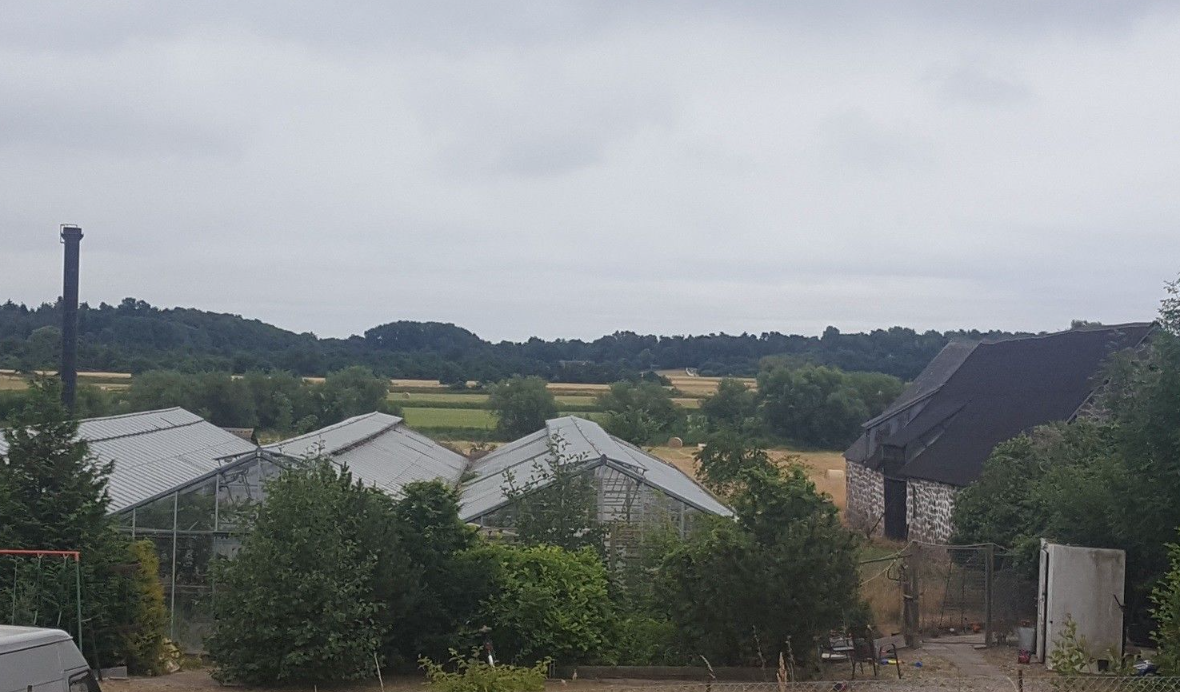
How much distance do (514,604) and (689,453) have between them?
3792 cm

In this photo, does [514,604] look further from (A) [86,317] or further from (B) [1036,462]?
(A) [86,317]

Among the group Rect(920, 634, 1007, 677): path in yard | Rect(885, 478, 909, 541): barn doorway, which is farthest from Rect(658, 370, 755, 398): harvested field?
Rect(920, 634, 1007, 677): path in yard

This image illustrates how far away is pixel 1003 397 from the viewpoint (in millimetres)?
32844

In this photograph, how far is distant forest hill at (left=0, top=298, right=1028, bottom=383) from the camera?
80.7 metres

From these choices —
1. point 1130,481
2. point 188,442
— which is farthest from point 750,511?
point 188,442

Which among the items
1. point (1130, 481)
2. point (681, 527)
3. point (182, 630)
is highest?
point (1130, 481)

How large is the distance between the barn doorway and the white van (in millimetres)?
27251

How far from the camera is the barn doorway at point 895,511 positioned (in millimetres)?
33469

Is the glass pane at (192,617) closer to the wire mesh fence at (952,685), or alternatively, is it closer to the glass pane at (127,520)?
the glass pane at (127,520)

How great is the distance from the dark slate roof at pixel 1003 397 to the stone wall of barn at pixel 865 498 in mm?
1957

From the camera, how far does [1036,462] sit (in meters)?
23.6

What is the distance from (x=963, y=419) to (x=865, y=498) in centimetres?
545

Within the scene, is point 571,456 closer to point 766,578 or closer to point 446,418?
point 766,578

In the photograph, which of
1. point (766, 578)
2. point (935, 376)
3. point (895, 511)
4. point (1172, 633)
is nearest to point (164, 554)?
point (766, 578)
